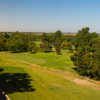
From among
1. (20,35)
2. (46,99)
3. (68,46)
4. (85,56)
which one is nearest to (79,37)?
(68,46)

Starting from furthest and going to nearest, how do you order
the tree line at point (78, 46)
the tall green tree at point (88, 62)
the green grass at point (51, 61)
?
1. the green grass at point (51, 61)
2. the tree line at point (78, 46)
3. the tall green tree at point (88, 62)

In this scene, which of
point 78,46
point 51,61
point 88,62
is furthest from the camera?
point 78,46

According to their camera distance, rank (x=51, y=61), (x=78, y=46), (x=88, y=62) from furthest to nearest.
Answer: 1. (x=78, y=46)
2. (x=51, y=61)
3. (x=88, y=62)

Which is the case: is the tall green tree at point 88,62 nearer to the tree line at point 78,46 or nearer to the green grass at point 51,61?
the tree line at point 78,46

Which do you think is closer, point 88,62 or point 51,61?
point 88,62

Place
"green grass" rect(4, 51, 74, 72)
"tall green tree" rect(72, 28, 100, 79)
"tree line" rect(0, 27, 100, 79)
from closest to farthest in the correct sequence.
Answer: "tall green tree" rect(72, 28, 100, 79) < "tree line" rect(0, 27, 100, 79) < "green grass" rect(4, 51, 74, 72)

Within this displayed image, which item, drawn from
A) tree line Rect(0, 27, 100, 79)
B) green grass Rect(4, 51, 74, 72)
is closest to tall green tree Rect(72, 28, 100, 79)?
tree line Rect(0, 27, 100, 79)

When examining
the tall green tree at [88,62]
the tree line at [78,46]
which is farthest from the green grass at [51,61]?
the tall green tree at [88,62]

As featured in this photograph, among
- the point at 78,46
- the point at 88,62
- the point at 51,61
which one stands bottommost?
the point at 51,61

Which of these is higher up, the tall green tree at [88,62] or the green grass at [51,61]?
the tall green tree at [88,62]

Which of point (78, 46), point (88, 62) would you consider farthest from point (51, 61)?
point (88, 62)

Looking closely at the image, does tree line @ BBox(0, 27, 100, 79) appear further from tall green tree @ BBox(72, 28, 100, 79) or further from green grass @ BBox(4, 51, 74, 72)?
green grass @ BBox(4, 51, 74, 72)

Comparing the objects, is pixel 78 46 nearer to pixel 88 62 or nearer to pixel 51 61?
pixel 51 61

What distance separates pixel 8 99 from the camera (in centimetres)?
1664
